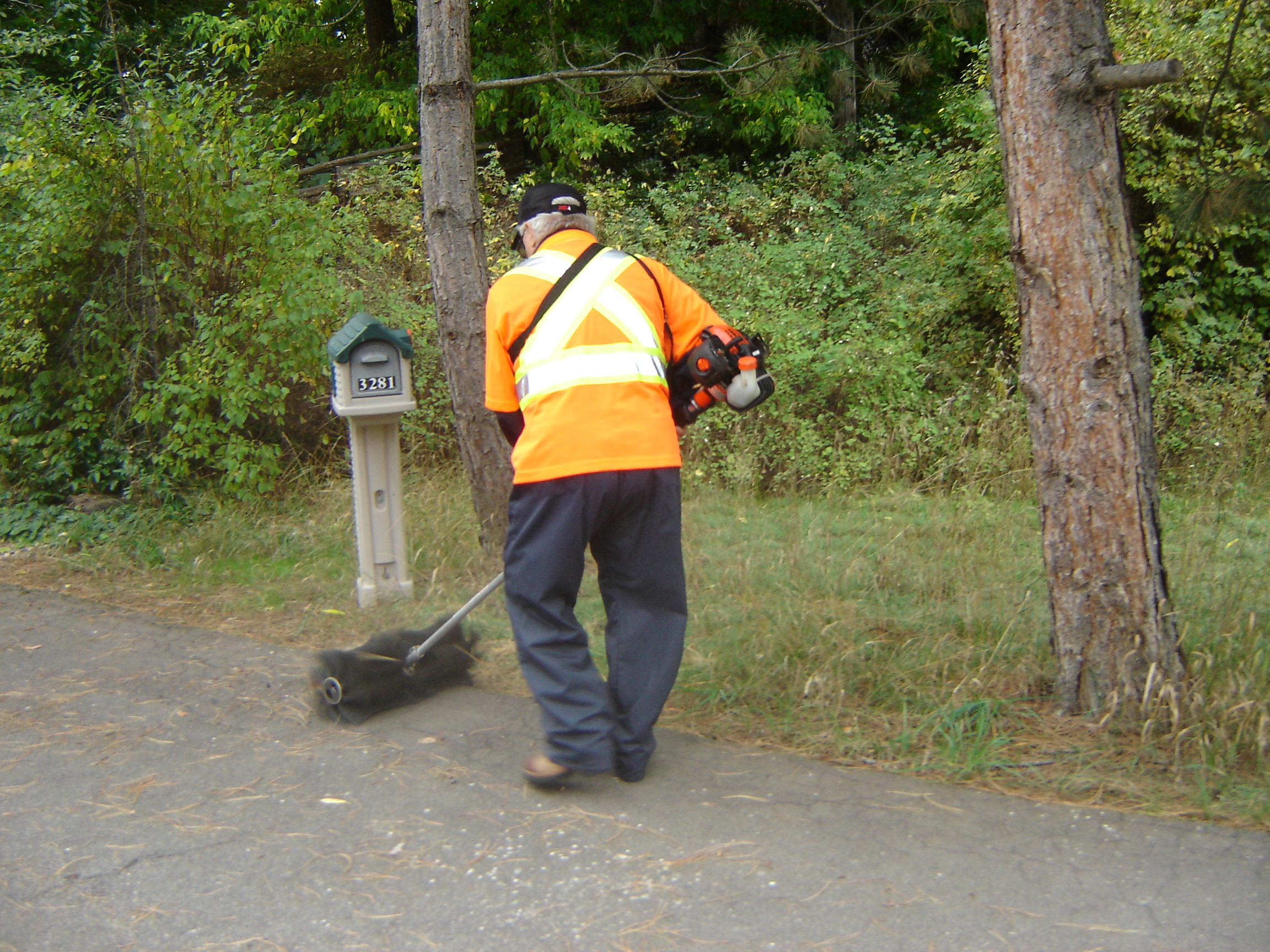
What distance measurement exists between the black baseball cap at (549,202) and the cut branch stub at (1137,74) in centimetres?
176

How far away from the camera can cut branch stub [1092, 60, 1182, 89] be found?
3.39 meters

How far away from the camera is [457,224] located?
579cm

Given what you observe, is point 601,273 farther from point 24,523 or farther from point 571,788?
point 24,523

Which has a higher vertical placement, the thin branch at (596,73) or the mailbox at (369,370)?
the thin branch at (596,73)

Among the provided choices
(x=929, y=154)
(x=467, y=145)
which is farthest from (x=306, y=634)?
(x=929, y=154)

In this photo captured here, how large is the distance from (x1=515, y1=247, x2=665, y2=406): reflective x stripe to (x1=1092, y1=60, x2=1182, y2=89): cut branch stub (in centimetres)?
167

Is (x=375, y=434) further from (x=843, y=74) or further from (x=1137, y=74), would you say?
(x=843, y=74)

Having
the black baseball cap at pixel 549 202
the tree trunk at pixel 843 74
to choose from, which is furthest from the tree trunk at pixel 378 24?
the black baseball cap at pixel 549 202

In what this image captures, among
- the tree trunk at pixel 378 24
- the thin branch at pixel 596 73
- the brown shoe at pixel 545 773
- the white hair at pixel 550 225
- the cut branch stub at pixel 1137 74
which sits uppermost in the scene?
the tree trunk at pixel 378 24

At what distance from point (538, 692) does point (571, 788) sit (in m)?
0.36

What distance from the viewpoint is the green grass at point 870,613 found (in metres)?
3.59

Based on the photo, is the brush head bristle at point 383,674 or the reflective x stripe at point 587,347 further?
the brush head bristle at point 383,674

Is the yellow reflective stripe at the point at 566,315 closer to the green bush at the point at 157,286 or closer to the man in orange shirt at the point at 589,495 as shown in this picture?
the man in orange shirt at the point at 589,495

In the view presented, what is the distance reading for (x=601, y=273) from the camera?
11.8 feet
